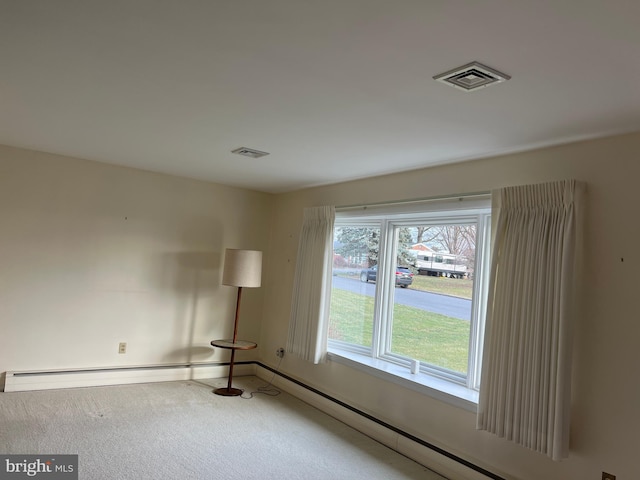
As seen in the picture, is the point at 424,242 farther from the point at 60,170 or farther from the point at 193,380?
the point at 60,170

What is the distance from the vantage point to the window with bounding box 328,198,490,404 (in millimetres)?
3410

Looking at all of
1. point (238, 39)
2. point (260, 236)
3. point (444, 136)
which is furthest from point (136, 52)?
point (260, 236)

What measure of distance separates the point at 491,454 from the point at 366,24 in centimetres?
261

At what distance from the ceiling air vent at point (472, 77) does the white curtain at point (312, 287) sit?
2499mm

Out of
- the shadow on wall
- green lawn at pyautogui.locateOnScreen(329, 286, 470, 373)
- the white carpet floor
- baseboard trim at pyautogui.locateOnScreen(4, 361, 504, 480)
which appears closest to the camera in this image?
the white carpet floor

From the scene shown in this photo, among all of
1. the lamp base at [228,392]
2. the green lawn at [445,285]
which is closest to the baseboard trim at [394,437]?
the lamp base at [228,392]

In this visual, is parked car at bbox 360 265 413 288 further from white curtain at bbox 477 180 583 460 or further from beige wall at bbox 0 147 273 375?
beige wall at bbox 0 147 273 375

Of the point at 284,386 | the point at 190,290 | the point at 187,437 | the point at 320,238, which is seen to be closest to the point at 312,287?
the point at 320,238

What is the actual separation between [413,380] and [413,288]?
765mm

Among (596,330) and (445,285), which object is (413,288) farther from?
(596,330)

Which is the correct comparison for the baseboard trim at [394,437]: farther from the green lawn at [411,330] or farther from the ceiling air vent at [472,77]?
the ceiling air vent at [472,77]

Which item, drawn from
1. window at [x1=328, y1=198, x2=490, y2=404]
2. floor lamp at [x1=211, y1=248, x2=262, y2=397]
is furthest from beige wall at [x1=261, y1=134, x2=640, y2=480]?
floor lamp at [x1=211, y1=248, x2=262, y2=397]

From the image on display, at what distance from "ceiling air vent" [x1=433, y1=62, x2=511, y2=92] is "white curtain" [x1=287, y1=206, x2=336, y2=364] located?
250cm

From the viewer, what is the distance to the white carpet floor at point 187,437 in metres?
2.99
